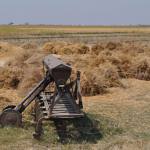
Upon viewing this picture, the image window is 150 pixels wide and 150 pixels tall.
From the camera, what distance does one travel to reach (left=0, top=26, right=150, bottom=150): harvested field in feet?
26.8

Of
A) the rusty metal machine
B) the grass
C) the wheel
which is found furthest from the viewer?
the wheel

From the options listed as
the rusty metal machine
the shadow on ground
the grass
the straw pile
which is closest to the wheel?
the rusty metal machine

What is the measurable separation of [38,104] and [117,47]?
651 inches

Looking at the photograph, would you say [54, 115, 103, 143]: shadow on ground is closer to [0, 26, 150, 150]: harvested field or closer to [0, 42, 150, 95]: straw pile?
[0, 26, 150, 150]: harvested field

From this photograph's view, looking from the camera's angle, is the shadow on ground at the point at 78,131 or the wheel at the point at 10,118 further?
the wheel at the point at 10,118

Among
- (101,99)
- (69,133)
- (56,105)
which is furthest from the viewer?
(101,99)

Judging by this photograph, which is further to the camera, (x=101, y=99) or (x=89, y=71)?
(x=89, y=71)

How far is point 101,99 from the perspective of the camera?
1283cm

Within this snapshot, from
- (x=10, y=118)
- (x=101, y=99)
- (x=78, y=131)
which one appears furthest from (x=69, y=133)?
(x=101, y=99)

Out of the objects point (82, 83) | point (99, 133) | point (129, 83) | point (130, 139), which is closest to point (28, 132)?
point (99, 133)

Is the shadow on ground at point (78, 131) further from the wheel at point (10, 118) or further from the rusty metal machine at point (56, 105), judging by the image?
the wheel at point (10, 118)

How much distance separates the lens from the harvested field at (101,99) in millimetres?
8160

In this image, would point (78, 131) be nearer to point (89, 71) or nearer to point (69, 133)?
point (69, 133)

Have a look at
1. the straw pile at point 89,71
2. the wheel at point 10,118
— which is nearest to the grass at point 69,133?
the wheel at point 10,118
